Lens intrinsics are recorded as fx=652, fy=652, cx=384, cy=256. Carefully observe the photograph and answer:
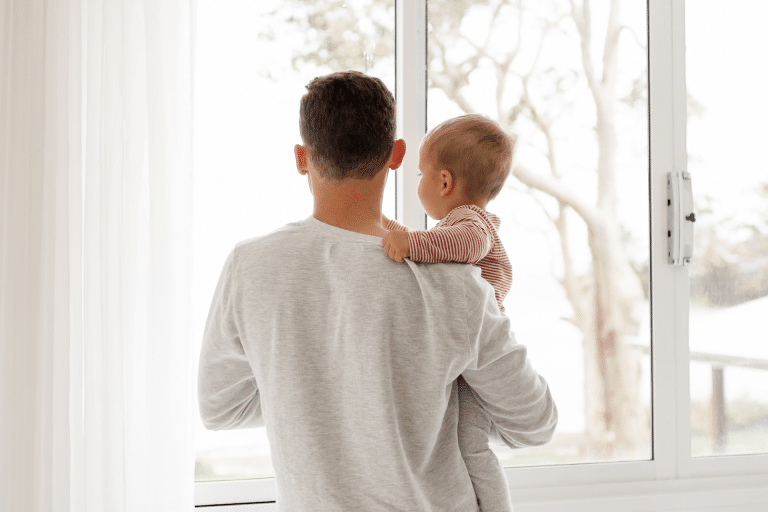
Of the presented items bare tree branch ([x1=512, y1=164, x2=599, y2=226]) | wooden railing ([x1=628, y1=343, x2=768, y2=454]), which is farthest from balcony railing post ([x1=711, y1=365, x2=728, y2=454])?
bare tree branch ([x1=512, y1=164, x2=599, y2=226])

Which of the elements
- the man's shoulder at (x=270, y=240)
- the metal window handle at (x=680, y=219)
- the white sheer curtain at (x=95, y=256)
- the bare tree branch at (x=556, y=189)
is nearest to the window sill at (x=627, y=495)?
the white sheer curtain at (x=95, y=256)

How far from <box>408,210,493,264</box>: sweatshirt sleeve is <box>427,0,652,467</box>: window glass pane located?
0.93 meters

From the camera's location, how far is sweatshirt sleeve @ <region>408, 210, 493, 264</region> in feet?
2.90

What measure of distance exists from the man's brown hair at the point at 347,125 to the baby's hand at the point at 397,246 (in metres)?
0.10

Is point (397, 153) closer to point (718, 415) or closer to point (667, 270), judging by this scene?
point (667, 270)

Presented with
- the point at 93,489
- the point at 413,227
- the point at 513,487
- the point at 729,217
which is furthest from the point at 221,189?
the point at 729,217

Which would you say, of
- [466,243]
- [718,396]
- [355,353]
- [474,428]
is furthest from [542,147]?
[355,353]

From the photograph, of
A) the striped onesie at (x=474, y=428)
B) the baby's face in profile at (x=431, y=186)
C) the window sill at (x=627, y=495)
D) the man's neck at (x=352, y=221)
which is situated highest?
the baby's face in profile at (x=431, y=186)

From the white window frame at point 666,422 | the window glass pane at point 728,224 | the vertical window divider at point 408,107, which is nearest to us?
the vertical window divider at point 408,107

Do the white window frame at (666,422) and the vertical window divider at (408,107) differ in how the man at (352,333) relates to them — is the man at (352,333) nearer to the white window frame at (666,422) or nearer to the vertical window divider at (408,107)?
the vertical window divider at (408,107)

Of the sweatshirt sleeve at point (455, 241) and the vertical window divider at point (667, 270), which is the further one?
the vertical window divider at point (667, 270)

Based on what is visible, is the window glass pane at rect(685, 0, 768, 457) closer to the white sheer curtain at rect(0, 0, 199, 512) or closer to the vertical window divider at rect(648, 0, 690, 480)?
the vertical window divider at rect(648, 0, 690, 480)

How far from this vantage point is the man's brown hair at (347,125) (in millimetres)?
870

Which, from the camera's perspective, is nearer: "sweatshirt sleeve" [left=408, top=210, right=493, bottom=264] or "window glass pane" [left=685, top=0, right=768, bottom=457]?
"sweatshirt sleeve" [left=408, top=210, right=493, bottom=264]
